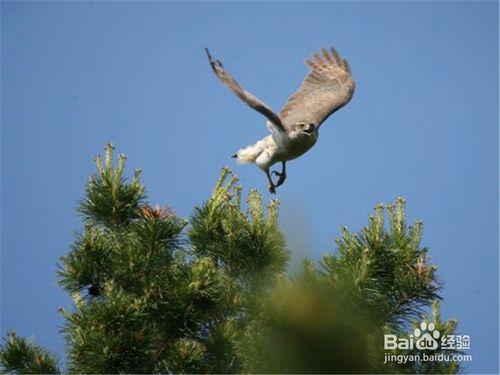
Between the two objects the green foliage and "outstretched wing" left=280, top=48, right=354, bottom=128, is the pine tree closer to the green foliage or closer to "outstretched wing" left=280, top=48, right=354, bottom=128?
the green foliage

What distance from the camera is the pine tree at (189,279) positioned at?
16.4 ft

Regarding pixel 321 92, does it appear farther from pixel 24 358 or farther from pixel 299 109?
pixel 24 358

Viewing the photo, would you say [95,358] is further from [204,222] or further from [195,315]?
[204,222]

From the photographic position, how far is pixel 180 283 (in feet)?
17.5

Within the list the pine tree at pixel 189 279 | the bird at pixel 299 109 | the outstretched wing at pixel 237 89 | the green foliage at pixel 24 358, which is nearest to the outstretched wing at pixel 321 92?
the bird at pixel 299 109

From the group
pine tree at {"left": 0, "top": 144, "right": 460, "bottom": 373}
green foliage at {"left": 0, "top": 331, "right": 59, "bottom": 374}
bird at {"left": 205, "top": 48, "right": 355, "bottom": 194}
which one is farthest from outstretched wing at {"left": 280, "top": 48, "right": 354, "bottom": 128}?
green foliage at {"left": 0, "top": 331, "right": 59, "bottom": 374}

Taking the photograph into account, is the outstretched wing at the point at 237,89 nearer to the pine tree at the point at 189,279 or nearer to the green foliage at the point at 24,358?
the pine tree at the point at 189,279

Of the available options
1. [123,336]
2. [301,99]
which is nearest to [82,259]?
[123,336]

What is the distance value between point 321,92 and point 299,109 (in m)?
0.79

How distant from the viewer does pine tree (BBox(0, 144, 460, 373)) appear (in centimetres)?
501

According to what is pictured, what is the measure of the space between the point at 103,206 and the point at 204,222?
2.93ft

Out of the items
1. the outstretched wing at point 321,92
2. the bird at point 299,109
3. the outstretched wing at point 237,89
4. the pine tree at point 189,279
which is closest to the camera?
the pine tree at point 189,279

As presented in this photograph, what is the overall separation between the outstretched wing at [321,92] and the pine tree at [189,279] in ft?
13.2

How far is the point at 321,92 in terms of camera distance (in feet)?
36.6
